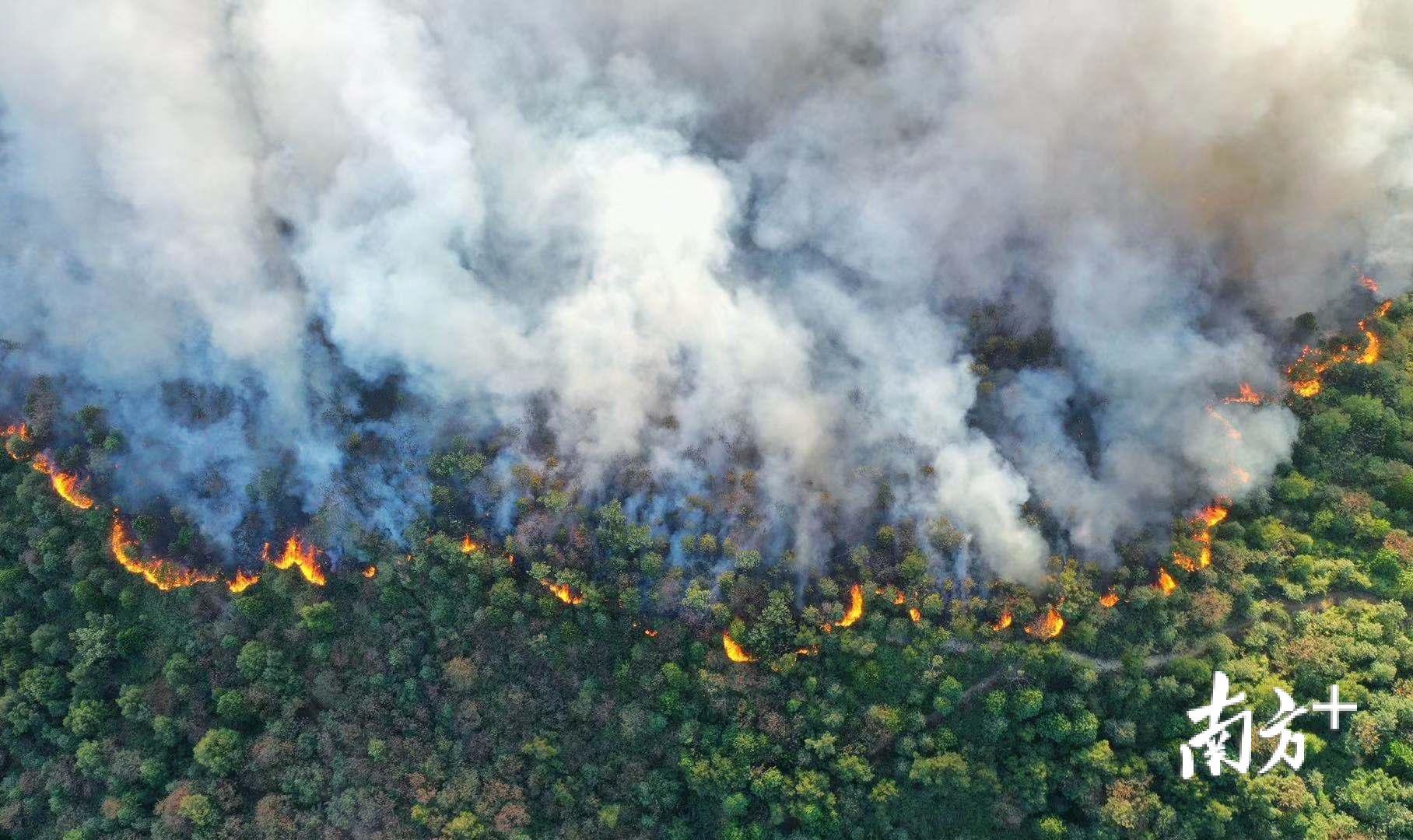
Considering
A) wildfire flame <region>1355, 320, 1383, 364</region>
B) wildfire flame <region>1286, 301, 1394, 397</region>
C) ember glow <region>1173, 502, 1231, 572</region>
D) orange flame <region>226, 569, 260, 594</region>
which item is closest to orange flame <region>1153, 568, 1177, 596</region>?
ember glow <region>1173, 502, 1231, 572</region>

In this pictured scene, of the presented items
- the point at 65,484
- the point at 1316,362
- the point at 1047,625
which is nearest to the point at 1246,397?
the point at 1316,362

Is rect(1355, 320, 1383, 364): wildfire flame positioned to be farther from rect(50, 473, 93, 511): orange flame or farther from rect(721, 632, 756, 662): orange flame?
rect(50, 473, 93, 511): orange flame

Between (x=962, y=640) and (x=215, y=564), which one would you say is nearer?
(x=962, y=640)

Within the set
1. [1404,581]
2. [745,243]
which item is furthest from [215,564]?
[1404,581]

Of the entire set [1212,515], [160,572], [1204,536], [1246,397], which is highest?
[1246,397]

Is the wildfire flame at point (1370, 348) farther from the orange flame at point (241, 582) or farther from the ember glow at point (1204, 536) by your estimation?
the orange flame at point (241, 582)

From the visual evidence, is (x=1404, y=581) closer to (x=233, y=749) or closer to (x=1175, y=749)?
(x=1175, y=749)

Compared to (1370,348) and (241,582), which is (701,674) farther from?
(1370,348)
